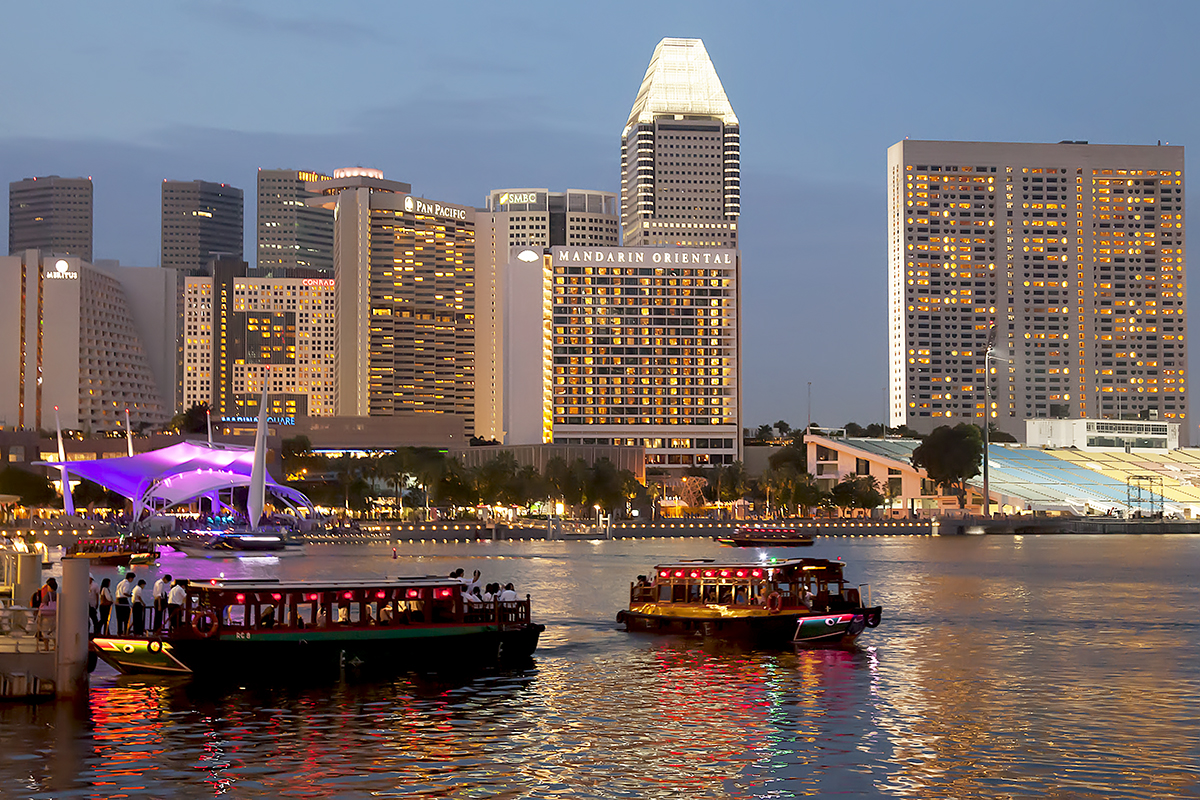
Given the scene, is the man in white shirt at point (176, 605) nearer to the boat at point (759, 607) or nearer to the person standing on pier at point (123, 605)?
the person standing on pier at point (123, 605)

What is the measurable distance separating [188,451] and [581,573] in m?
79.9

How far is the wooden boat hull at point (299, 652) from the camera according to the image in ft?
149

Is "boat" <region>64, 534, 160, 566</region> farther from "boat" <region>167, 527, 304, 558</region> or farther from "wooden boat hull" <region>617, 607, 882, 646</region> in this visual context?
"wooden boat hull" <region>617, 607, 882, 646</region>

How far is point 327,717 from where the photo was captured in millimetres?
39594

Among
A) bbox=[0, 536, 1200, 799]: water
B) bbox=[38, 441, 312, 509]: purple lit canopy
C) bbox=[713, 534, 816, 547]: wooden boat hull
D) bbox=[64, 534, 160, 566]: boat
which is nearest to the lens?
bbox=[0, 536, 1200, 799]: water

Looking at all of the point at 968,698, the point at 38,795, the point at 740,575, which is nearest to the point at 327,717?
the point at 38,795

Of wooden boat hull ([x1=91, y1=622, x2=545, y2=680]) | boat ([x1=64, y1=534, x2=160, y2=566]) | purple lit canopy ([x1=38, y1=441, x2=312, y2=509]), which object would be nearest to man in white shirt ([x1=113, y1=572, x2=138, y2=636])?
wooden boat hull ([x1=91, y1=622, x2=545, y2=680])

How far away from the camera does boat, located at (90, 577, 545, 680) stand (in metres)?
45.4

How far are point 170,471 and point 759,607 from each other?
120 m

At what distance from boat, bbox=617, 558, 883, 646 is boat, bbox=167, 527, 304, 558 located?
96.5 m

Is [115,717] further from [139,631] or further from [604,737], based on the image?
[604,737]

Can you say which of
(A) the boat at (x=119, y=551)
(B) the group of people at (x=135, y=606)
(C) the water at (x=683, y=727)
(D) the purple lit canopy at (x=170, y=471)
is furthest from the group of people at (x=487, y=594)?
(D) the purple lit canopy at (x=170, y=471)

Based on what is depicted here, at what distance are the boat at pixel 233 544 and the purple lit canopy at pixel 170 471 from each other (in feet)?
33.4

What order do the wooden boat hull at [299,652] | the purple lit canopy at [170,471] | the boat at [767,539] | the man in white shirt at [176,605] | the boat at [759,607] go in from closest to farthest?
the wooden boat hull at [299,652] → the man in white shirt at [176,605] → the boat at [759,607] → the purple lit canopy at [170,471] → the boat at [767,539]
